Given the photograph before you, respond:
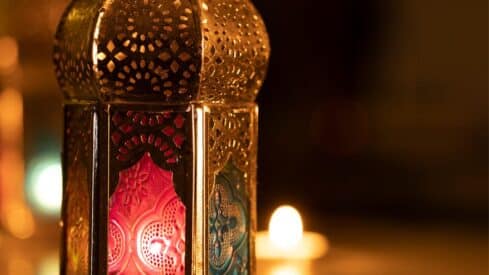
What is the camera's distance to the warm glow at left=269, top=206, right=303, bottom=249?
1479 mm

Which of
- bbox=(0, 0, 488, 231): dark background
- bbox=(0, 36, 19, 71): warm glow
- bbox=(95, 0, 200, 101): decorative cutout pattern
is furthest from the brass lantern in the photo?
bbox=(0, 0, 488, 231): dark background

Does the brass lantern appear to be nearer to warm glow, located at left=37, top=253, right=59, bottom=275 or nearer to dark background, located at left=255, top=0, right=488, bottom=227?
warm glow, located at left=37, top=253, right=59, bottom=275

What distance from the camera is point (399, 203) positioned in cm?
275

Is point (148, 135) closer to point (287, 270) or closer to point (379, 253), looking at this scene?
point (287, 270)

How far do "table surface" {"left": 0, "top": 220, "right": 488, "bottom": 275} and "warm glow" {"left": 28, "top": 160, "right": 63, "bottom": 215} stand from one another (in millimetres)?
314

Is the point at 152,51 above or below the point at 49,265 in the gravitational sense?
above

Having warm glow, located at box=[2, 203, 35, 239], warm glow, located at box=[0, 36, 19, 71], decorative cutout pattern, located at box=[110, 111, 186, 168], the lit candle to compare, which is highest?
warm glow, located at box=[0, 36, 19, 71]

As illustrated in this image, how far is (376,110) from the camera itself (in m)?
2.80

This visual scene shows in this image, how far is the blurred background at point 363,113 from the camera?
8.02 feet

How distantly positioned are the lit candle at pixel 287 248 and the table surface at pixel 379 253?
0.06 ft

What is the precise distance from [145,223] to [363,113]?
79.1 inches

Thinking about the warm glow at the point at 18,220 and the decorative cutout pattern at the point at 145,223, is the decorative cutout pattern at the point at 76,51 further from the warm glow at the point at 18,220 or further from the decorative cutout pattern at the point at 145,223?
the warm glow at the point at 18,220

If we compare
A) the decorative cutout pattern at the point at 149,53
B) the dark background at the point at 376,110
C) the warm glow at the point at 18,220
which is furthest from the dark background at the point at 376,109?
the decorative cutout pattern at the point at 149,53

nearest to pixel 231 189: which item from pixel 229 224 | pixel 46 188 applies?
pixel 229 224
